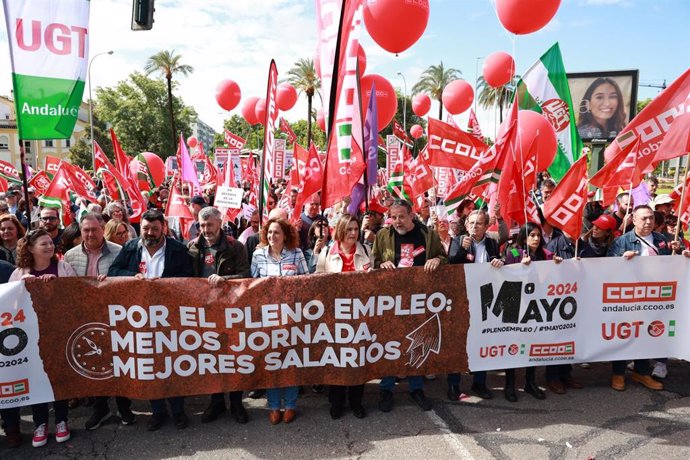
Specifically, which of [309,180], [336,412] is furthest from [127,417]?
[309,180]

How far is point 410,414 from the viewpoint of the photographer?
172 inches

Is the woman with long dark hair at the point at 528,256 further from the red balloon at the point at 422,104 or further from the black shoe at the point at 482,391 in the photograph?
the red balloon at the point at 422,104

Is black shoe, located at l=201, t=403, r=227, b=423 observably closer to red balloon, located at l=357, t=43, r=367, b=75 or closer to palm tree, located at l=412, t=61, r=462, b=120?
red balloon, located at l=357, t=43, r=367, b=75

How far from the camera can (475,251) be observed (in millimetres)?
4883

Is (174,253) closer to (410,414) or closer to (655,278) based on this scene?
(410,414)

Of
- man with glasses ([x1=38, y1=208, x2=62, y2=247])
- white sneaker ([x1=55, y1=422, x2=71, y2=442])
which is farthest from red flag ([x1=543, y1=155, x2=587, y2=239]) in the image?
man with glasses ([x1=38, y1=208, x2=62, y2=247])

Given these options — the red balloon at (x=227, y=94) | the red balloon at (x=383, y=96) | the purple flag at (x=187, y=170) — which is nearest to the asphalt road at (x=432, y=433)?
the red balloon at (x=383, y=96)

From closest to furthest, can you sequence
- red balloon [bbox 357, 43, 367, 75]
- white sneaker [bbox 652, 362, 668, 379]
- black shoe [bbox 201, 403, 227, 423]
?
1. black shoe [bbox 201, 403, 227, 423]
2. white sneaker [bbox 652, 362, 668, 379]
3. red balloon [bbox 357, 43, 367, 75]

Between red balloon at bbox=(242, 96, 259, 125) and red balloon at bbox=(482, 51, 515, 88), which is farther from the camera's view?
red balloon at bbox=(242, 96, 259, 125)

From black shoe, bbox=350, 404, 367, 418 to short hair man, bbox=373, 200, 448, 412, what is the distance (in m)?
0.20

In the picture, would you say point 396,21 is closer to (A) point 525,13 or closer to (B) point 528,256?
(A) point 525,13

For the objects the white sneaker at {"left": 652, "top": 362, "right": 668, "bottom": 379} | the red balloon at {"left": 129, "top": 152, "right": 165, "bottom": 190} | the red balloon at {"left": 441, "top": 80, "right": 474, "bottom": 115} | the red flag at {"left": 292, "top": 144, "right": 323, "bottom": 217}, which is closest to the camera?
the white sneaker at {"left": 652, "top": 362, "right": 668, "bottom": 379}

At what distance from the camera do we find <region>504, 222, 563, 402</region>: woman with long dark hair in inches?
183

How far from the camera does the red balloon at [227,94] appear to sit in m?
17.0
